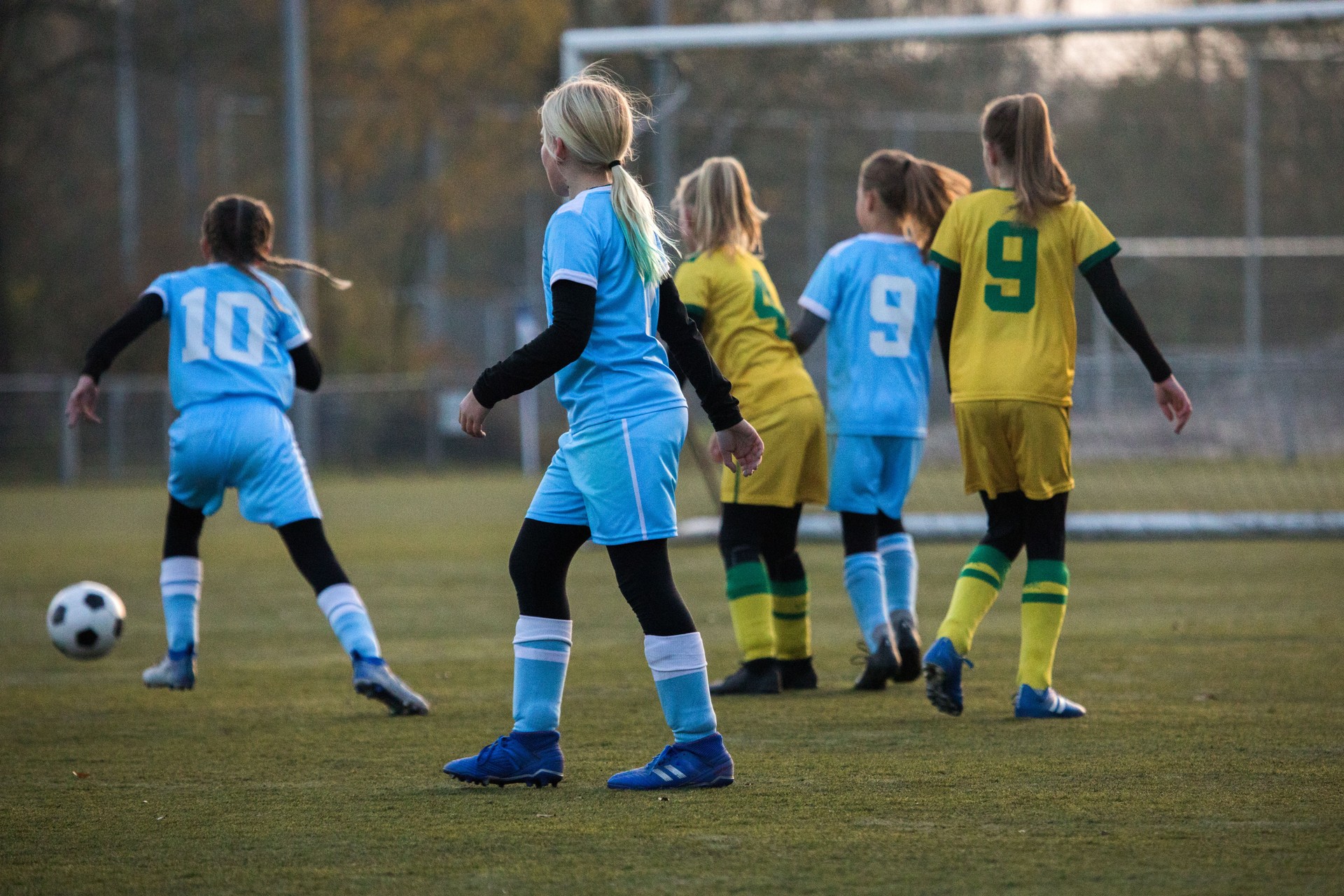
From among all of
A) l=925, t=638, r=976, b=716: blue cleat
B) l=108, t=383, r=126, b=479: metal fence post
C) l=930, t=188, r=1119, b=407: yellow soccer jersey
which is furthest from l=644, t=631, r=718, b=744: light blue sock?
l=108, t=383, r=126, b=479: metal fence post

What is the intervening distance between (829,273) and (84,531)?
11.0 m

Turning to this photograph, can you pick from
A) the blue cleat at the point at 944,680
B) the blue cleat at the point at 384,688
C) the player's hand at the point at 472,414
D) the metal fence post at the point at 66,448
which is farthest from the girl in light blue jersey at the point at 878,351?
the metal fence post at the point at 66,448

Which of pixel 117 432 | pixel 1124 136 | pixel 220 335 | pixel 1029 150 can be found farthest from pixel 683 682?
Result: pixel 117 432

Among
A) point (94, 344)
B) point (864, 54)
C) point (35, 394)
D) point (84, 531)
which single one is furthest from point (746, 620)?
point (35, 394)

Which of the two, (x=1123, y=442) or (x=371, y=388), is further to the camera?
(x=371, y=388)

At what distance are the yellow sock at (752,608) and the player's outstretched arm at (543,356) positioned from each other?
6.48 ft

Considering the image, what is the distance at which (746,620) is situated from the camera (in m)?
5.89

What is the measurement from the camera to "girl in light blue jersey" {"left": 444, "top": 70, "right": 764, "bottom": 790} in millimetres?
4113

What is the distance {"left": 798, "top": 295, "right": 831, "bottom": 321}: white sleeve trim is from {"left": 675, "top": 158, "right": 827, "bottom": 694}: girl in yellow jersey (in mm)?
109

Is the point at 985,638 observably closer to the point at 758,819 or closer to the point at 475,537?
the point at 758,819

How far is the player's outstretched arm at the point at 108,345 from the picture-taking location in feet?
19.0

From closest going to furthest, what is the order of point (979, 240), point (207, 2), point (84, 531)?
point (979, 240) → point (84, 531) → point (207, 2)

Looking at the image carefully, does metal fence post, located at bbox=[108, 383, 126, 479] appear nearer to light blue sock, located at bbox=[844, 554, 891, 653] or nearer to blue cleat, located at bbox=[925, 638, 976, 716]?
light blue sock, located at bbox=[844, 554, 891, 653]

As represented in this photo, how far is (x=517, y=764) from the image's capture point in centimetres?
428
